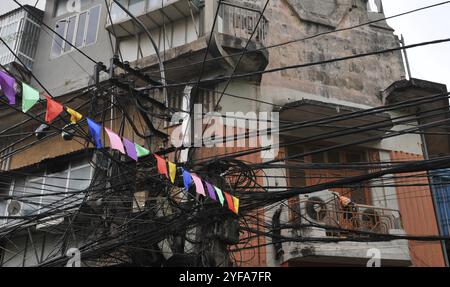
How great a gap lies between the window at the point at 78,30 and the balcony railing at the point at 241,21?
10.7 ft

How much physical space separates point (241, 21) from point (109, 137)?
6.14 meters

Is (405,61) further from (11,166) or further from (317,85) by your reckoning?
(11,166)

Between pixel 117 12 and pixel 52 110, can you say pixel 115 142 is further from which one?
pixel 117 12

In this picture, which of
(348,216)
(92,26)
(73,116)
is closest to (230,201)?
(73,116)

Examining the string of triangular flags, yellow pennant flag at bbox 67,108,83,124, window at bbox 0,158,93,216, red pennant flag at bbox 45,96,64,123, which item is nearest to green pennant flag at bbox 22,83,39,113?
the string of triangular flags

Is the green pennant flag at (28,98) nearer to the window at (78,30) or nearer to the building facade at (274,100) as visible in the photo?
the building facade at (274,100)

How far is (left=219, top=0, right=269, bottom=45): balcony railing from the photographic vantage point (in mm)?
10695

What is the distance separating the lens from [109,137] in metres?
5.39

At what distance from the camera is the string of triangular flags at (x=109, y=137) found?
493 centimetres

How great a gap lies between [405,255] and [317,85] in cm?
385

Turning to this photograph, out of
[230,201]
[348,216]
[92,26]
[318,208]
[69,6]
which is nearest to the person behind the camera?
[230,201]

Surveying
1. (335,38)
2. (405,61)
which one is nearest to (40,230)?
(335,38)

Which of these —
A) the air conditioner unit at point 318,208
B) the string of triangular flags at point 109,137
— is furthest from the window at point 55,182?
the string of triangular flags at point 109,137

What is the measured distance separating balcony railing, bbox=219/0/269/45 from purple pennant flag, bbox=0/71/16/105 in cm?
620
